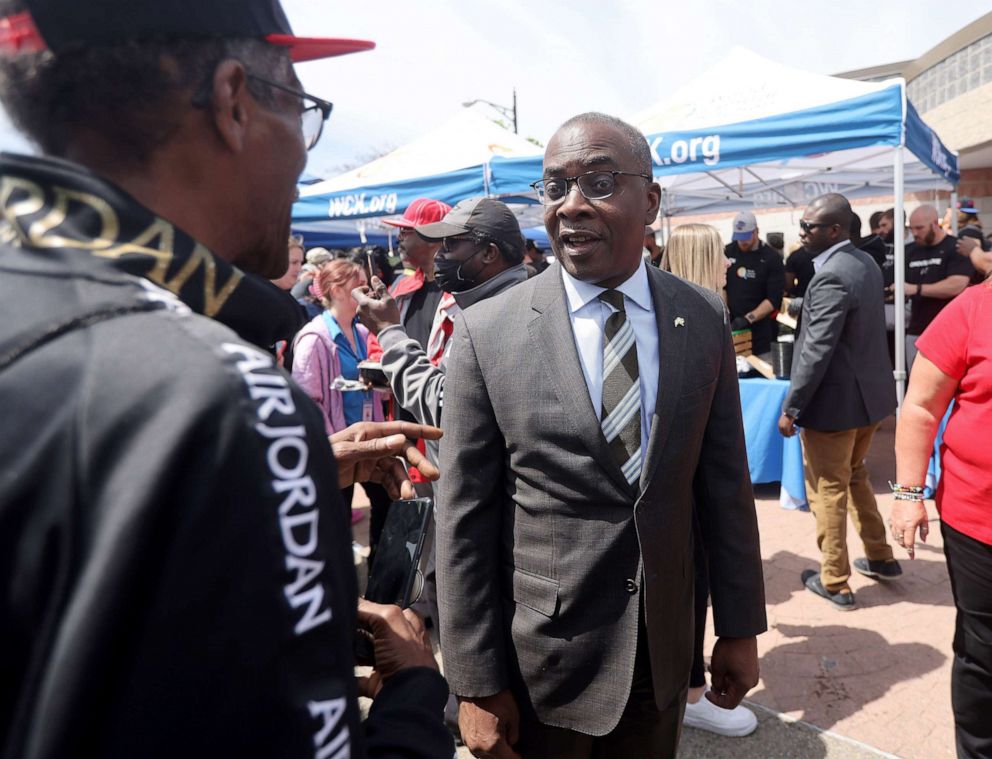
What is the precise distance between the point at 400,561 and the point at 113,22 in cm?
82

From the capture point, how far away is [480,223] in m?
2.85

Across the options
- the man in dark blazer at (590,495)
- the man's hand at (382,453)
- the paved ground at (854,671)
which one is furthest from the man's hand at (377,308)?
the paved ground at (854,671)

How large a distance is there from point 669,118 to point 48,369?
6.31 m

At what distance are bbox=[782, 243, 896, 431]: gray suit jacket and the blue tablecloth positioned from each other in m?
1.48

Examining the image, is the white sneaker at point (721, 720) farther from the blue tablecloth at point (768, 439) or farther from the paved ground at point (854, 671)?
the blue tablecloth at point (768, 439)

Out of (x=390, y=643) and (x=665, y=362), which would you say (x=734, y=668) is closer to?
(x=665, y=362)

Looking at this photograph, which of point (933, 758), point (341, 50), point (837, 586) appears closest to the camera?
point (341, 50)

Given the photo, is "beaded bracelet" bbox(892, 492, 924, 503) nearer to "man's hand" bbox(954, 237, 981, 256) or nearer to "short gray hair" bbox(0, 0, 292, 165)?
"short gray hair" bbox(0, 0, 292, 165)

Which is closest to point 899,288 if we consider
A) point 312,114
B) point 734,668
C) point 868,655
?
point 868,655

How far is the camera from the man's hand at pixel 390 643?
0.96 meters

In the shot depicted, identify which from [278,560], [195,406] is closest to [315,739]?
[278,560]

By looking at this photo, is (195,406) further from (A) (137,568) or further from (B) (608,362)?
(B) (608,362)

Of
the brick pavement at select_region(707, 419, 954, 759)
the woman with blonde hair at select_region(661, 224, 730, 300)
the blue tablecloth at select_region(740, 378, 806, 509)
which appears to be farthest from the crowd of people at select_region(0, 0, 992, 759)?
the blue tablecloth at select_region(740, 378, 806, 509)

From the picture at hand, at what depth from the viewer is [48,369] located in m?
0.53
